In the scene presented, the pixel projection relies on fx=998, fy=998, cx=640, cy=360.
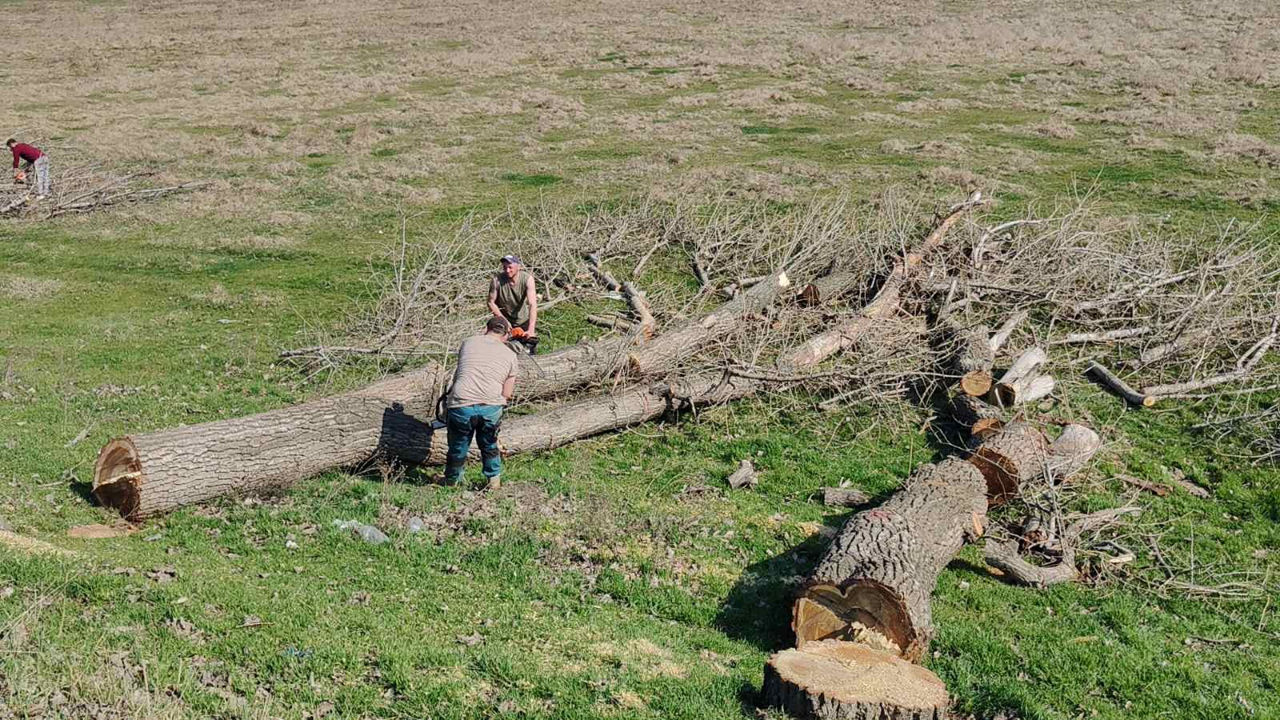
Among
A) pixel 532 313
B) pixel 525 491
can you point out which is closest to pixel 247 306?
pixel 532 313

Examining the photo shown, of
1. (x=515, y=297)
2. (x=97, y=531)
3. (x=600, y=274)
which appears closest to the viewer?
(x=97, y=531)

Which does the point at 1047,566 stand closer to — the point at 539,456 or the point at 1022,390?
the point at 1022,390

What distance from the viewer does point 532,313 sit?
11773 millimetres

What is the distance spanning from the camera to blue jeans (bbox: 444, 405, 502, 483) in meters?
9.10

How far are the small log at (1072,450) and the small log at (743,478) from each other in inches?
110

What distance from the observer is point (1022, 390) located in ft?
36.7

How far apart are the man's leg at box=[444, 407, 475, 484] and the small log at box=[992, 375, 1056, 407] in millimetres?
5824

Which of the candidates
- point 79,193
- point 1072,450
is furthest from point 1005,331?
point 79,193

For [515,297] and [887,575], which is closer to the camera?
[887,575]

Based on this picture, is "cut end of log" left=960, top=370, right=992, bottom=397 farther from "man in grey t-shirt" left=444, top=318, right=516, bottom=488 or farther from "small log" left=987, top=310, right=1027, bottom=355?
"man in grey t-shirt" left=444, top=318, right=516, bottom=488

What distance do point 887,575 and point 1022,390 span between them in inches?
201

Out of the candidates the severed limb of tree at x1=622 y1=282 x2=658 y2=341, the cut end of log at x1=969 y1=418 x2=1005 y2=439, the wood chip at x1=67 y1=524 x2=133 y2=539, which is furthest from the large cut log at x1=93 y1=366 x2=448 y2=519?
the cut end of log at x1=969 y1=418 x2=1005 y2=439

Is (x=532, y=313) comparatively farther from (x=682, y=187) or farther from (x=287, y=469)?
(x=682, y=187)

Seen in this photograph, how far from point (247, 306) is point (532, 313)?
19.1 feet
